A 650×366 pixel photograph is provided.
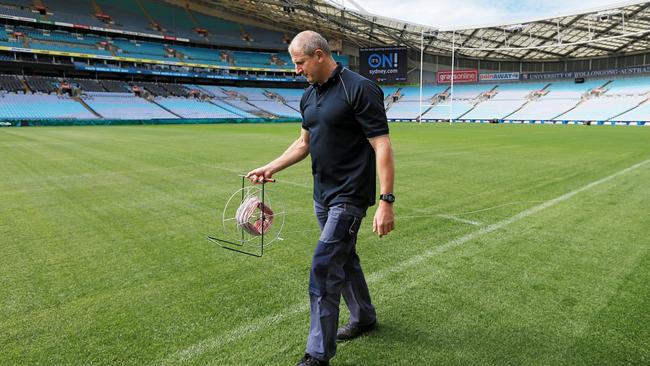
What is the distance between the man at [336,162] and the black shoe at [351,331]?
0.40 m

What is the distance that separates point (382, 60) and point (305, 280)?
176ft

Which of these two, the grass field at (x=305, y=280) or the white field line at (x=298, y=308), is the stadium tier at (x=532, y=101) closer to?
the white field line at (x=298, y=308)

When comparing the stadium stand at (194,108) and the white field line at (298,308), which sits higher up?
the stadium stand at (194,108)

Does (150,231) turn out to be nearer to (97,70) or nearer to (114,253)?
(114,253)

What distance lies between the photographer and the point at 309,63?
2.55 meters

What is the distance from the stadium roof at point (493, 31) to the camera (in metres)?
40.6

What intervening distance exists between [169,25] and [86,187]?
5672 cm

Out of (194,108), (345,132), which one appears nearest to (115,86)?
(194,108)

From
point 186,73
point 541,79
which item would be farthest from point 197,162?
point 541,79

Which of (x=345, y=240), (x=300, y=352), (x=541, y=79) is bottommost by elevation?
(x=300, y=352)

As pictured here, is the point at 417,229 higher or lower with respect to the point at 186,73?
lower

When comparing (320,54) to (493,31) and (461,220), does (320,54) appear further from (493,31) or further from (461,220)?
(493,31)

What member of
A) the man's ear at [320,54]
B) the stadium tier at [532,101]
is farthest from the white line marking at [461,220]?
the stadium tier at [532,101]

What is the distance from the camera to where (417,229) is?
5719mm
